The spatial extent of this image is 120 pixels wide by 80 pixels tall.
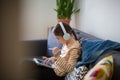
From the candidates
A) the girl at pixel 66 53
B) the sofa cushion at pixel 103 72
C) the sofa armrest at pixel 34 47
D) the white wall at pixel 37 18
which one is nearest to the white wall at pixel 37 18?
the white wall at pixel 37 18

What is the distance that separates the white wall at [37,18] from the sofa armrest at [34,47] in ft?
1.00

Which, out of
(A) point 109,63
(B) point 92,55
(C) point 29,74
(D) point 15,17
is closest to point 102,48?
(B) point 92,55

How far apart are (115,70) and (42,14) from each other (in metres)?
1.83

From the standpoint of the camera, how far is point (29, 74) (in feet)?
6.28

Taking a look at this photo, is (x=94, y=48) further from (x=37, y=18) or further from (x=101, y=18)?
(x=37, y=18)

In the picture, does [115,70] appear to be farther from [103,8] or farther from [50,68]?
[103,8]

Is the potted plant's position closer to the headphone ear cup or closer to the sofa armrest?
the sofa armrest

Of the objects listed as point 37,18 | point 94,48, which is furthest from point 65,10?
point 94,48

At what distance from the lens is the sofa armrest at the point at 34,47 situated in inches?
91.0

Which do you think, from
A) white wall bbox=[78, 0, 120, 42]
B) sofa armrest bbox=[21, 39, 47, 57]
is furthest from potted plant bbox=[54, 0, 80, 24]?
sofa armrest bbox=[21, 39, 47, 57]

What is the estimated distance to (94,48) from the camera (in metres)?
1.40

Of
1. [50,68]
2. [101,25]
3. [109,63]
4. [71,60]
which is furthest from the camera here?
[101,25]

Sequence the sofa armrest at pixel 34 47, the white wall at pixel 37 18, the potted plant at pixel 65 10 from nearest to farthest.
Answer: the sofa armrest at pixel 34 47, the potted plant at pixel 65 10, the white wall at pixel 37 18

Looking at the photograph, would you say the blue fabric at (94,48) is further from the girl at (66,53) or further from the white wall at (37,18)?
the white wall at (37,18)
